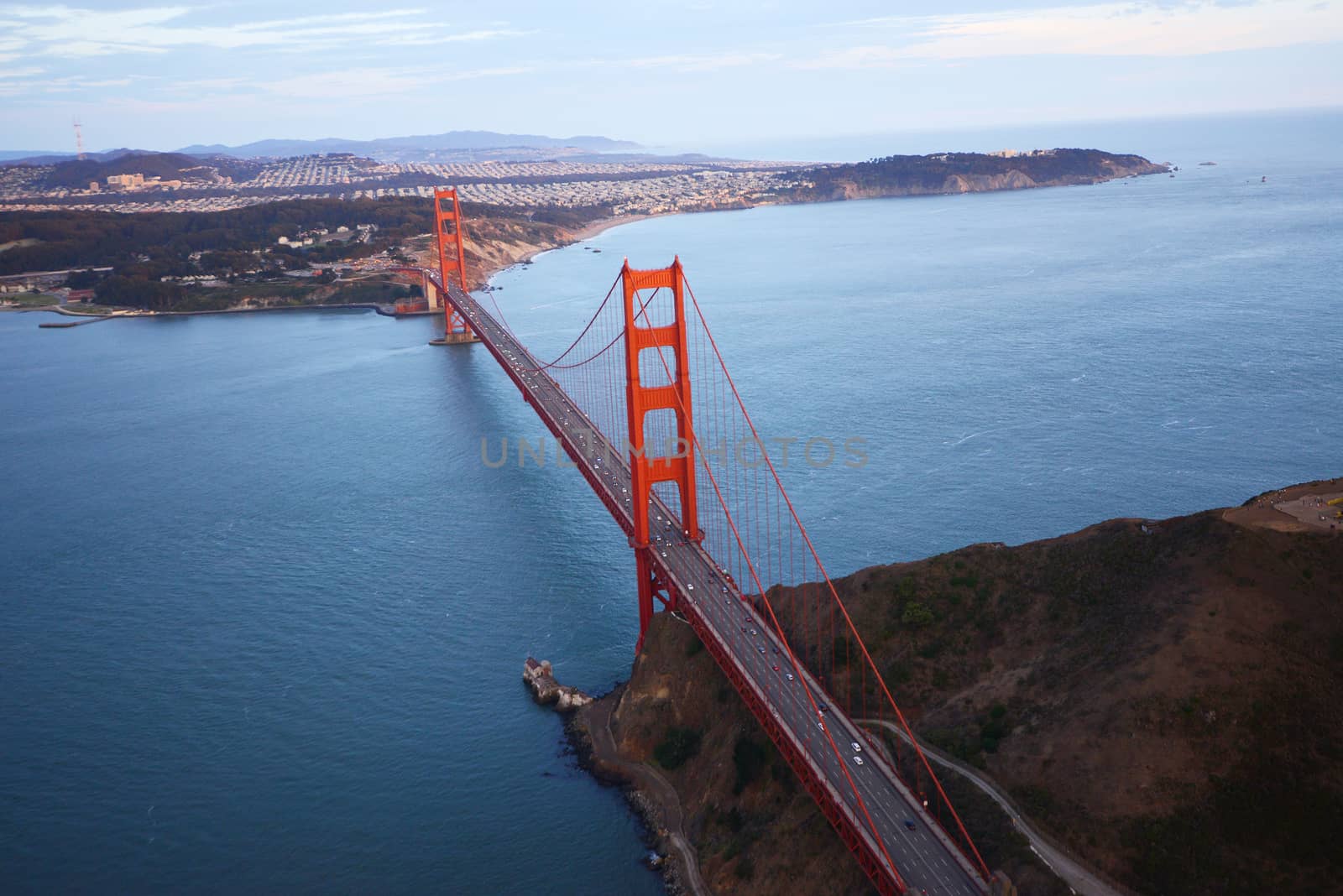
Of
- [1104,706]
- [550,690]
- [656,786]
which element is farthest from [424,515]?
[1104,706]

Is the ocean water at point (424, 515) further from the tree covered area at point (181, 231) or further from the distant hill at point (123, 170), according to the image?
the distant hill at point (123, 170)

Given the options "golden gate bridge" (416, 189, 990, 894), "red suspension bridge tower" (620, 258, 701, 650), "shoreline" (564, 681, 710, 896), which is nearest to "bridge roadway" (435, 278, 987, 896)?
"golden gate bridge" (416, 189, 990, 894)

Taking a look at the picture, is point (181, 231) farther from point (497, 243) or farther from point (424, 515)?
point (424, 515)

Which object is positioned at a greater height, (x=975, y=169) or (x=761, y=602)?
(x=975, y=169)

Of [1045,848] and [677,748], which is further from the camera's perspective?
[677,748]

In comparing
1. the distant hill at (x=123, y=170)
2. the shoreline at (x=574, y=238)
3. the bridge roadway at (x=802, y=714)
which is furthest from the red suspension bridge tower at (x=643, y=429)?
the distant hill at (x=123, y=170)

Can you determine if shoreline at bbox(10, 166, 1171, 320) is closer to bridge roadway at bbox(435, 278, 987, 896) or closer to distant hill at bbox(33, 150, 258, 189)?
bridge roadway at bbox(435, 278, 987, 896)
